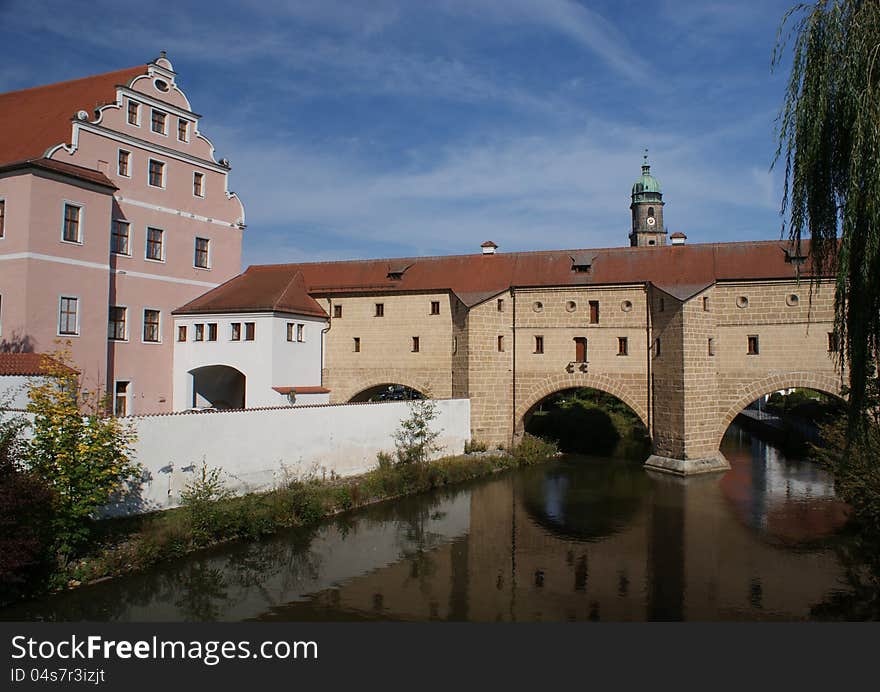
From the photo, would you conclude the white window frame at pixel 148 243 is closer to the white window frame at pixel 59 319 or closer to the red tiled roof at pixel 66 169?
the red tiled roof at pixel 66 169

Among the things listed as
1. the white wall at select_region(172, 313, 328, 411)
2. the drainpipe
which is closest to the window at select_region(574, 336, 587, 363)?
the drainpipe

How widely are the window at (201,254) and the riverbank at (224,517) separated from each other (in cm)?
1117

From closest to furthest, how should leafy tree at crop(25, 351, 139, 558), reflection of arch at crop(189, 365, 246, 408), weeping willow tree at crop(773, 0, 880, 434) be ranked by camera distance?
weeping willow tree at crop(773, 0, 880, 434)
leafy tree at crop(25, 351, 139, 558)
reflection of arch at crop(189, 365, 246, 408)

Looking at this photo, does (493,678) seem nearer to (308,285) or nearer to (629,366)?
(629,366)

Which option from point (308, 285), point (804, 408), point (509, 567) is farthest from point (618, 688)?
point (804, 408)

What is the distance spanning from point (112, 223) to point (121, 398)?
5.81 metres

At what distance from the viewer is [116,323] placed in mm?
23016

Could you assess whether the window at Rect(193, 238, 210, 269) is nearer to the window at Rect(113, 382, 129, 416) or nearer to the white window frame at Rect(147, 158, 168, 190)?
the white window frame at Rect(147, 158, 168, 190)

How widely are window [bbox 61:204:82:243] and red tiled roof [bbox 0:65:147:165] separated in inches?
67.2

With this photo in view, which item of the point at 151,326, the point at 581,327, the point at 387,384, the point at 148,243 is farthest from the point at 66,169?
the point at 581,327

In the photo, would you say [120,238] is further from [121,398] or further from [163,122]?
[121,398]

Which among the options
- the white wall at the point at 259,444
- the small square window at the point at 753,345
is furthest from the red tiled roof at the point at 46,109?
the small square window at the point at 753,345

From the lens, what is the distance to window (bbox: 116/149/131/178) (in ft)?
74.2

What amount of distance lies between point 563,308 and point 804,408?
15645mm
